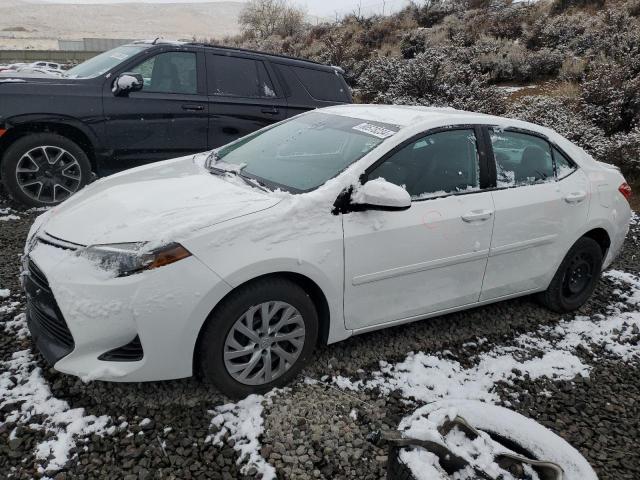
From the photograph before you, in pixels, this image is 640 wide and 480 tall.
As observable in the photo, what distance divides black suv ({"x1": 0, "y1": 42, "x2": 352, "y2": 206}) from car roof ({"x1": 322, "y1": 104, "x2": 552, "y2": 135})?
7.91 ft

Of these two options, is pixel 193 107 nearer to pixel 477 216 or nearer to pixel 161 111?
pixel 161 111

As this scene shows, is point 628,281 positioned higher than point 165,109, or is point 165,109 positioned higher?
point 165,109

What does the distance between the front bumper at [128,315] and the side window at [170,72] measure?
362 cm

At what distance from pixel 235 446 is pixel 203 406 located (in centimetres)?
34

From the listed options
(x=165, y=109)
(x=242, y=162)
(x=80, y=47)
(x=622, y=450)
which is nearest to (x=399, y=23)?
(x=165, y=109)

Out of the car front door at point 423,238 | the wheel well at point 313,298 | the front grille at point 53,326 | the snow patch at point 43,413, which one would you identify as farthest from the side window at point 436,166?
the snow patch at point 43,413

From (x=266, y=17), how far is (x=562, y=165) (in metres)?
28.5

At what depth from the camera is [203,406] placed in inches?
104

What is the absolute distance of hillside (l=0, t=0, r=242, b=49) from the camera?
67.0m

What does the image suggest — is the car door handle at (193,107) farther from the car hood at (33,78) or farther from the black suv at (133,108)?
the car hood at (33,78)

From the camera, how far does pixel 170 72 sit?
18.6ft

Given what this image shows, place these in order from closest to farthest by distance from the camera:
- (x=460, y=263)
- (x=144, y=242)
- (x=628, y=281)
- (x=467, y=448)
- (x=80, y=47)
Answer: (x=467, y=448) → (x=144, y=242) → (x=460, y=263) → (x=628, y=281) → (x=80, y=47)

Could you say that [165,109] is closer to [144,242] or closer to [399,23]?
[144,242]

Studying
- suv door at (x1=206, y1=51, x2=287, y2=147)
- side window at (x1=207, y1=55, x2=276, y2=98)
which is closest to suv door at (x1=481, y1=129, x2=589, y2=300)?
suv door at (x1=206, y1=51, x2=287, y2=147)
